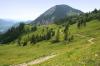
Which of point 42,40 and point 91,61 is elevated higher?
point 91,61

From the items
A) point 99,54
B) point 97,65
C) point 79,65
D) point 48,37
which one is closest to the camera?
point 97,65

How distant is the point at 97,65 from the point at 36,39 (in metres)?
169

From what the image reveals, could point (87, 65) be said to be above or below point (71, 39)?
above

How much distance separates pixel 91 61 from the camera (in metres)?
30.8

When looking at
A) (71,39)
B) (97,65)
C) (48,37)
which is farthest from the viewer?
(48,37)

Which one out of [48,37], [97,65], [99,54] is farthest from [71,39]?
[97,65]

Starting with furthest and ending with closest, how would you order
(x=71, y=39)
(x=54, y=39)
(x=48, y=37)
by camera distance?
(x=48, y=37) → (x=54, y=39) → (x=71, y=39)

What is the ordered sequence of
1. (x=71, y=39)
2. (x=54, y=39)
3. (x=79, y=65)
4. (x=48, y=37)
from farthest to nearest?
(x=48, y=37)
(x=54, y=39)
(x=71, y=39)
(x=79, y=65)

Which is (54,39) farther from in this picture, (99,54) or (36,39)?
(99,54)

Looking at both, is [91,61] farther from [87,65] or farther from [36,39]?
[36,39]

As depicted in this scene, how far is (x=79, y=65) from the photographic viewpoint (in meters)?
29.5

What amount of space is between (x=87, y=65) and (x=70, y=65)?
2.94m

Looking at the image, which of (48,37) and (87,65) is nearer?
(87,65)

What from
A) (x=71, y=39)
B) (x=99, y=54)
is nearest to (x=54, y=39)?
(x=71, y=39)
